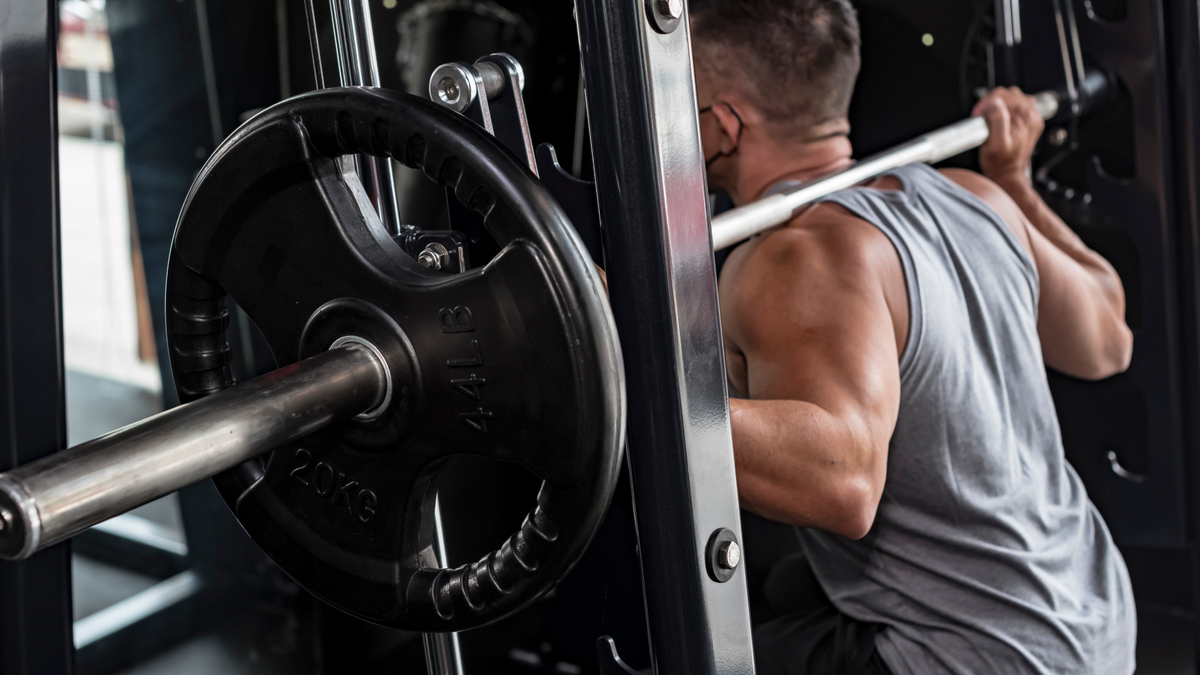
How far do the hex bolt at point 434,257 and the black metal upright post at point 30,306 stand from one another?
0.24m

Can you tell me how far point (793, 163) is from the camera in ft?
4.35

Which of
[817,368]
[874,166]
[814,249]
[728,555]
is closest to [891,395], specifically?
[817,368]

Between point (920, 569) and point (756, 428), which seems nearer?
point (756, 428)

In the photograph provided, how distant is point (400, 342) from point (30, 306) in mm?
272

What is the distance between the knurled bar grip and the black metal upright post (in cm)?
51

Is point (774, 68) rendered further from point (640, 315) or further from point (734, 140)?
point (640, 315)

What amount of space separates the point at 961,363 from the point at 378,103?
0.82 meters

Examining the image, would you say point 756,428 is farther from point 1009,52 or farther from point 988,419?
point 1009,52

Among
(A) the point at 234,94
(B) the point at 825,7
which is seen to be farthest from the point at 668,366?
(A) the point at 234,94

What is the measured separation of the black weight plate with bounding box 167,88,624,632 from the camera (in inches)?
19.7

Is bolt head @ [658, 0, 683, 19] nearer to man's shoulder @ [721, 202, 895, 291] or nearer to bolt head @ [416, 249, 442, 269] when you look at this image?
bolt head @ [416, 249, 442, 269]

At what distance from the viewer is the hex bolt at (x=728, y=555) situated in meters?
0.61

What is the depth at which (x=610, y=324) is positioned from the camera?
1.64 ft

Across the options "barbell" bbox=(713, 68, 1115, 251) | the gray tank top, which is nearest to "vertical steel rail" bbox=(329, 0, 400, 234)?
"barbell" bbox=(713, 68, 1115, 251)
